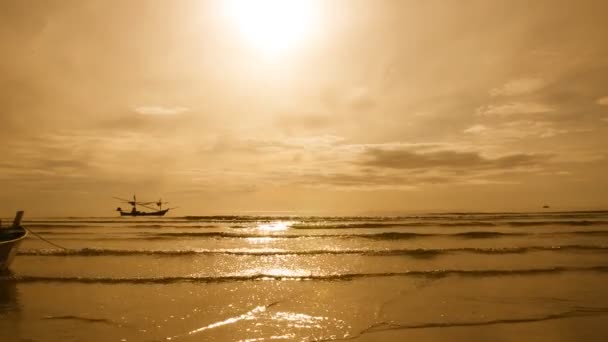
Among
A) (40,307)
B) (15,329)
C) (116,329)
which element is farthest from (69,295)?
(116,329)

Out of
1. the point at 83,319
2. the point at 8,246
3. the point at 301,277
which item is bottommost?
the point at 301,277

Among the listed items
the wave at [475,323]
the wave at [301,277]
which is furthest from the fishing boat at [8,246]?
the wave at [475,323]

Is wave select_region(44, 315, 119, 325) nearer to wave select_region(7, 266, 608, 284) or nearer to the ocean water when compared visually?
the ocean water

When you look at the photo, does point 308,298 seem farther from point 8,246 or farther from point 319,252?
point 8,246

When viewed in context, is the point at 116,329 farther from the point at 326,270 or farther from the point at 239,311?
the point at 326,270

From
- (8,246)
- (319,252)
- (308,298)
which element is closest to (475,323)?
(308,298)

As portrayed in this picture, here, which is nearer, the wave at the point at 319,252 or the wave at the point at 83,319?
the wave at the point at 83,319

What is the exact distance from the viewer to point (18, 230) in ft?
59.4

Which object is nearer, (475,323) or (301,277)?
(475,323)

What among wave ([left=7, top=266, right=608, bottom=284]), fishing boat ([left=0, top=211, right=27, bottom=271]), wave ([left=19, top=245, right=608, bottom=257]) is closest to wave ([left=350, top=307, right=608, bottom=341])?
wave ([left=7, top=266, right=608, bottom=284])

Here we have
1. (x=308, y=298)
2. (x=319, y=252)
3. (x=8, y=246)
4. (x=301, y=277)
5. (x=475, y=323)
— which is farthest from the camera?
(x=319, y=252)

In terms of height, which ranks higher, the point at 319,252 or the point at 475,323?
the point at 475,323

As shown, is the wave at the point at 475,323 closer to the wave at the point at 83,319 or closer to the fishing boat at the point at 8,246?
the wave at the point at 83,319

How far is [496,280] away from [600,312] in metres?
4.40
